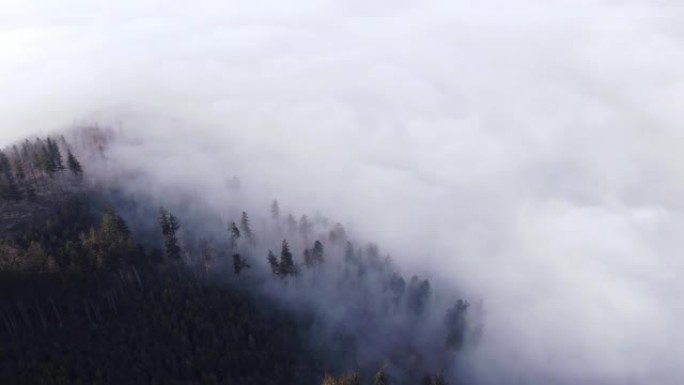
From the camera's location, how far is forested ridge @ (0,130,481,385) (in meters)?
116

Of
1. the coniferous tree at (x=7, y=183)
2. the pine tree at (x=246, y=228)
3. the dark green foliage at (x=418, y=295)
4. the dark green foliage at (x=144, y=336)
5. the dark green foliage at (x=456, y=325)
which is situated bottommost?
the dark green foliage at (x=456, y=325)

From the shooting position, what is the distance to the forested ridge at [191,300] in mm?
116013

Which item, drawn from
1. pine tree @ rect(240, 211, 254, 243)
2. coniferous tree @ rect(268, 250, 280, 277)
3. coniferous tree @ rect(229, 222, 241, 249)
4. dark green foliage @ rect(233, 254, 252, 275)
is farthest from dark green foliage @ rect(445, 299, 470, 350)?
coniferous tree @ rect(229, 222, 241, 249)

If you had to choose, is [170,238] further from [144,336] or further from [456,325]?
[456,325]

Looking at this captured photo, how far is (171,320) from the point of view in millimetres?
123750

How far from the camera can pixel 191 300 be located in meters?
131

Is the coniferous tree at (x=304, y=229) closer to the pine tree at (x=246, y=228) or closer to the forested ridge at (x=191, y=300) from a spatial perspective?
the forested ridge at (x=191, y=300)

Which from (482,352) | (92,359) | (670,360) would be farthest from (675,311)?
(92,359)

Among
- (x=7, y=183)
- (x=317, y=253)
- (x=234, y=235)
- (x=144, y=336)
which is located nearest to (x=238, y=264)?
(x=234, y=235)

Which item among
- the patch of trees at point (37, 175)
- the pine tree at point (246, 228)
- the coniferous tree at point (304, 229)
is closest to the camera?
the patch of trees at point (37, 175)

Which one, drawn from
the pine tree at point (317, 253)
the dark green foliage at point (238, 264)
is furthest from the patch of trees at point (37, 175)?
the pine tree at point (317, 253)

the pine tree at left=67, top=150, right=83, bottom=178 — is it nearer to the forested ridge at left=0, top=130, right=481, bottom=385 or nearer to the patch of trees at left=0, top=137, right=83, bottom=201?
the patch of trees at left=0, top=137, right=83, bottom=201

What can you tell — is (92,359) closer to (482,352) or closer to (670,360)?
(482,352)

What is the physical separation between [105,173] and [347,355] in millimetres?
88698
